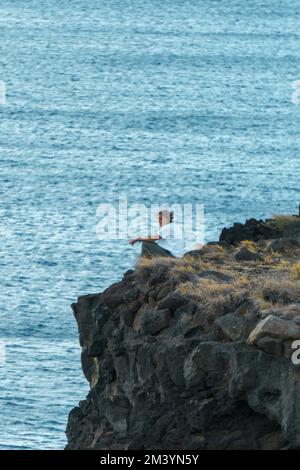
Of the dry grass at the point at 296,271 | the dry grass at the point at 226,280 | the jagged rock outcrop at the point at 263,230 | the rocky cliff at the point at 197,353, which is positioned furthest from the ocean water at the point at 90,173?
the dry grass at the point at 296,271

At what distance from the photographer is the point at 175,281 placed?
38.9m

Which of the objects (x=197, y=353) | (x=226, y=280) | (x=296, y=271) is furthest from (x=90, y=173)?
(x=197, y=353)

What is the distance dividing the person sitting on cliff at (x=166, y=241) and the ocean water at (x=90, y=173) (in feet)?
142

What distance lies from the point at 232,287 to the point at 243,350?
2.63 meters

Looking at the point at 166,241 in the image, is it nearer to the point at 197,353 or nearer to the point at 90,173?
the point at 197,353

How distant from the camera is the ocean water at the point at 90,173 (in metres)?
101

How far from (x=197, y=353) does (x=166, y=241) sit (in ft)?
15.7

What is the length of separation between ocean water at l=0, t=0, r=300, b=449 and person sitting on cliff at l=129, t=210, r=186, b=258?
43.3 meters

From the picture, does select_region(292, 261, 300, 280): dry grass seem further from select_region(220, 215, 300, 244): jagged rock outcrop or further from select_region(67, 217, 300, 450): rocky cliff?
select_region(220, 215, 300, 244): jagged rock outcrop

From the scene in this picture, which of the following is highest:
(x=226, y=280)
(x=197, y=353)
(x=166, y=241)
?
(x=166, y=241)

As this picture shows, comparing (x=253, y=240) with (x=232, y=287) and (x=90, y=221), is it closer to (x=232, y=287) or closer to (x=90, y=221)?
(x=232, y=287)

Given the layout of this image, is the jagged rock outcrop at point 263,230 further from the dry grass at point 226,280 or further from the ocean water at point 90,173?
the ocean water at point 90,173

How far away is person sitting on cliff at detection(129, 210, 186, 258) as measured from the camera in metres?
40.1

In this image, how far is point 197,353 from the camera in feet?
119
